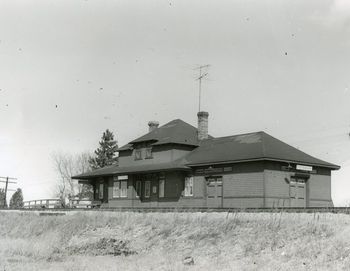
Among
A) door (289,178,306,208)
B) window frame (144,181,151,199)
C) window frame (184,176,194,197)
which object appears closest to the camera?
door (289,178,306,208)

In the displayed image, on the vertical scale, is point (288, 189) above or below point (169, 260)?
above

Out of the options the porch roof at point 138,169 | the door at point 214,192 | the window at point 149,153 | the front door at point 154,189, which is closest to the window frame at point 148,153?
the window at point 149,153

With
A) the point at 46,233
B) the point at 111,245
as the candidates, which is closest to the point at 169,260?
the point at 111,245

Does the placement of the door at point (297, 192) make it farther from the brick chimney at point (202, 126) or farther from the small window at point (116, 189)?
the small window at point (116, 189)

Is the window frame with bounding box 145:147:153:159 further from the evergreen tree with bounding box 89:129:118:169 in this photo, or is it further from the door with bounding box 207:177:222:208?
the evergreen tree with bounding box 89:129:118:169

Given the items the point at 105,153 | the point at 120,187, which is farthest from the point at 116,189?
the point at 105,153

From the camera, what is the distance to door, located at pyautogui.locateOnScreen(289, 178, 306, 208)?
33500mm

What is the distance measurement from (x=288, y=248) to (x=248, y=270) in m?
1.94

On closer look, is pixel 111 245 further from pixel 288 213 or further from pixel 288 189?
pixel 288 189

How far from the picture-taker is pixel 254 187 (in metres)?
32.0

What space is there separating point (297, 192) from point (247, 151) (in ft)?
13.8

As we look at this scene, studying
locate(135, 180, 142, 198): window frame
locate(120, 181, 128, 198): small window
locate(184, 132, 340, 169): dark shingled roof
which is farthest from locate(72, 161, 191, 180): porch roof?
locate(135, 180, 142, 198): window frame

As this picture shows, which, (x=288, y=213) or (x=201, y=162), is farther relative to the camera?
(x=201, y=162)

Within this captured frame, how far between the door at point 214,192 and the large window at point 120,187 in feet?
28.1
